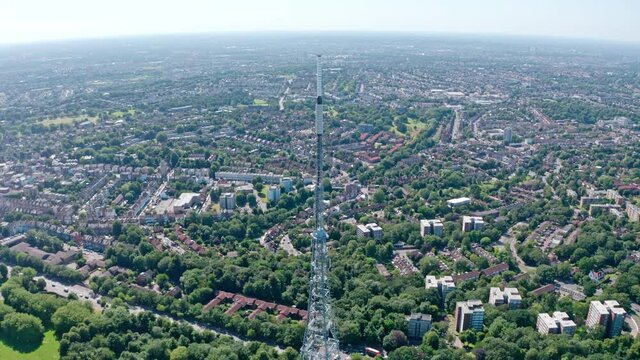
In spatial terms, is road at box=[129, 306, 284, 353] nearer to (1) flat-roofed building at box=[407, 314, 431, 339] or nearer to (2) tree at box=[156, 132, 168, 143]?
(1) flat-roofed building at box=[407, 314, 431, 339]

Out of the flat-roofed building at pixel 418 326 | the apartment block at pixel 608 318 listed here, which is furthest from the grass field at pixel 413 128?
the flat-roofed building at pixel 418 326

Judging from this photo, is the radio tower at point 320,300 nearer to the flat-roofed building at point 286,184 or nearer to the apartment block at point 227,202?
the apartment block at point 227,202

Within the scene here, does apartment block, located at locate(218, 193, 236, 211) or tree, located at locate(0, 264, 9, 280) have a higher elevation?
apartment block, located at locate(218, 193, 236, 211)

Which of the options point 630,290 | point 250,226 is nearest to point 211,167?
point 250,226

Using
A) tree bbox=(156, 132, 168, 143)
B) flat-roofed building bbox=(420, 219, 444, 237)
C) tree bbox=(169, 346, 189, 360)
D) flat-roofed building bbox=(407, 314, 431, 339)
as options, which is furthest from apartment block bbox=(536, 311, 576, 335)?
tree bbox=(156, 132, 168, 143)

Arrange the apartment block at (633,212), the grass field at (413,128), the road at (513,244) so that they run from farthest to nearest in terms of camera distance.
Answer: the grass field at (413,128) < the apartment block at (633,212) < the road at (513,244)

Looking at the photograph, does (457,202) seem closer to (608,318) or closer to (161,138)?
(608,318)

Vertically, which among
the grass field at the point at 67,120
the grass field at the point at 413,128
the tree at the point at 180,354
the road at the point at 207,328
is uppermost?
the grass field at the point at 67,120
